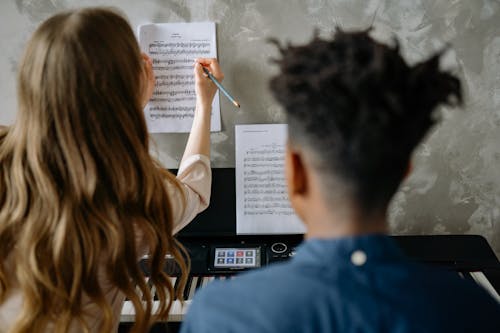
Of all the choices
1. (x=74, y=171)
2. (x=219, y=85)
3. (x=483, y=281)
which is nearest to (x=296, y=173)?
(x=74, y=171)

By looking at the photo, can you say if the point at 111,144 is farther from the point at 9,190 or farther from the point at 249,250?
the point at 249,250

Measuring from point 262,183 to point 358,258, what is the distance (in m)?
0.80

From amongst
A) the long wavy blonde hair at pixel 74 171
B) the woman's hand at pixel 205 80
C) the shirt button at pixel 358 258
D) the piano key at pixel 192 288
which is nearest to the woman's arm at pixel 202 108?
the woman's hand at pixel 205 80

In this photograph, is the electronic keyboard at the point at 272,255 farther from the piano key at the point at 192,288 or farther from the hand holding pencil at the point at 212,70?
the hand holding pencil at the point at 212,70

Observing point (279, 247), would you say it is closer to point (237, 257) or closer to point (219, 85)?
point (237, 257)

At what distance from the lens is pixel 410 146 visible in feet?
2.10

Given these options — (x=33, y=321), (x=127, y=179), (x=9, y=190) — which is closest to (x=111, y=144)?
(x=127, y=179)

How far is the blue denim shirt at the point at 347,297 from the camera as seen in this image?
59 centimetres

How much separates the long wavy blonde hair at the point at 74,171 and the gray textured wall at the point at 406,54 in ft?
1.44

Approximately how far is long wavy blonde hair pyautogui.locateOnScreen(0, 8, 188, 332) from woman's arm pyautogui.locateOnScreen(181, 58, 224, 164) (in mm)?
244

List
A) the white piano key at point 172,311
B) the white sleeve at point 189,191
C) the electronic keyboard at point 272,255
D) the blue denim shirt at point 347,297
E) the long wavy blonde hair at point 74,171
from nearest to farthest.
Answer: the blue denim shirt at point 347,297 → the long wavy blonde hair at point 74,171 → the white sleeve at point 189,191 → the white piano key at point 172,311 → the electronic keyboard at point 272,255

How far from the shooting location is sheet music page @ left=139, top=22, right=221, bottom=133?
1338mm

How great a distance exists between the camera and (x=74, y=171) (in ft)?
3.00

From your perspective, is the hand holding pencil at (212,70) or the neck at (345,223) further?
the hand holding pencil at (212,70)
